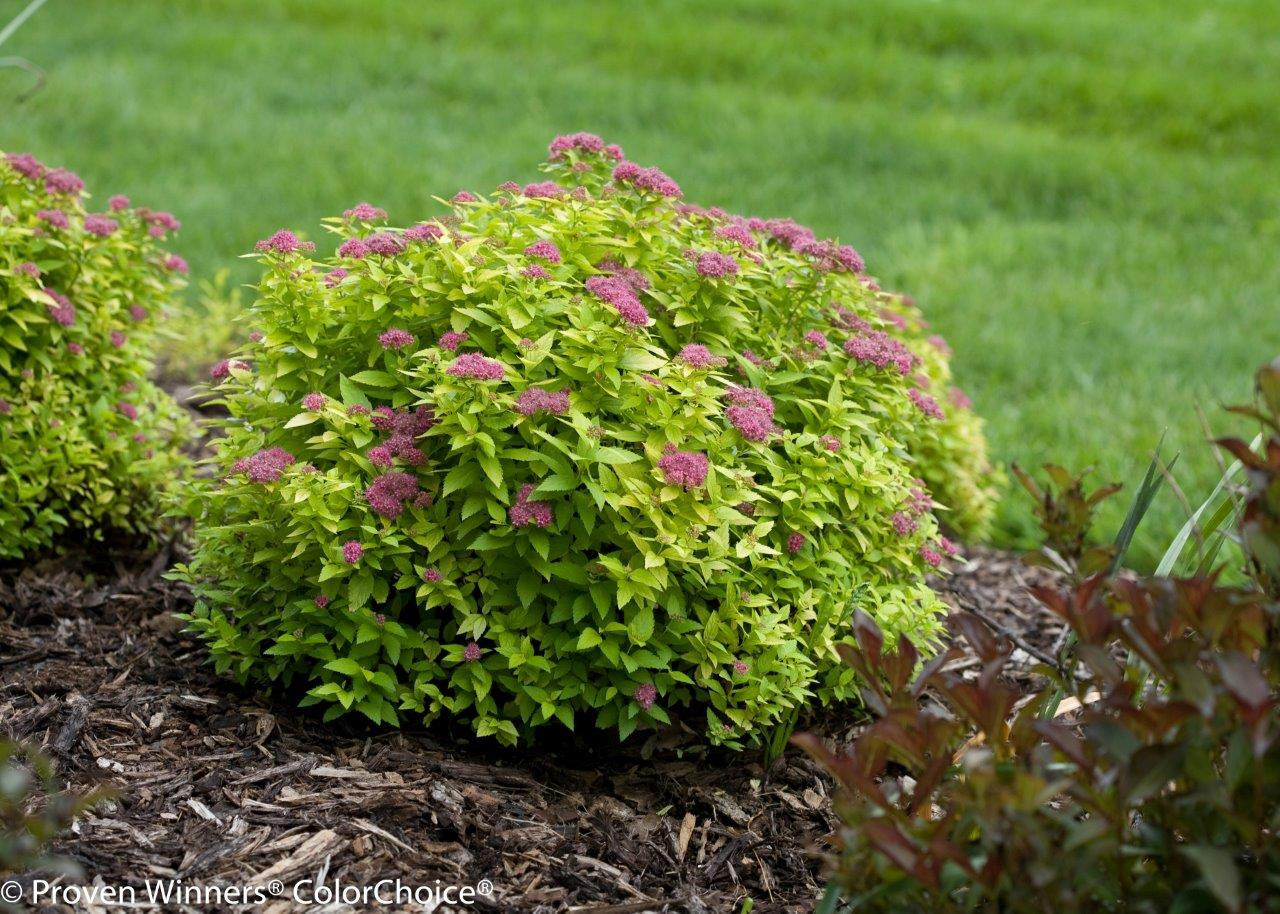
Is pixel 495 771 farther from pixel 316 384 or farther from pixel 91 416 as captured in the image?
pixel 91 416

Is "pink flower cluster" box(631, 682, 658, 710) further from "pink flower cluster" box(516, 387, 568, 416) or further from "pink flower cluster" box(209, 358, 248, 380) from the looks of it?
"pink flower cluster" box(209, 358, 248, 380)

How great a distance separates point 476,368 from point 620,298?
1.17 feet

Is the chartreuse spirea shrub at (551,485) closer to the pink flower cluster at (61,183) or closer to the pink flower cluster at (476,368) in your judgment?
the pink flower cluster at (476,368)

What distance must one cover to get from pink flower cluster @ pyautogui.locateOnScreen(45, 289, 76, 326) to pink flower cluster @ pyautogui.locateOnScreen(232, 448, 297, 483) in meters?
0.97

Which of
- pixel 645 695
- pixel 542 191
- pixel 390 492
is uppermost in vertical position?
pixel 542 191

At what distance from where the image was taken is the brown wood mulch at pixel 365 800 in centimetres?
229

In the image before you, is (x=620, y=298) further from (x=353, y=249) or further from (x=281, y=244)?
(x=281, y=244)

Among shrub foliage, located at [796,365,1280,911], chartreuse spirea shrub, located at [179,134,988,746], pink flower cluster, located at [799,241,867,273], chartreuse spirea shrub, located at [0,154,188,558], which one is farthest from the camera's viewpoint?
chartreuse spirea shrub, located at [0,154,188,558]

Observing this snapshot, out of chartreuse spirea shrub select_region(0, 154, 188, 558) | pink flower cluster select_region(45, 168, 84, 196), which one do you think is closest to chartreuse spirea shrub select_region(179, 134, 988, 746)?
chartreuse spirea shrub select_region(0, 154, 188, 558)

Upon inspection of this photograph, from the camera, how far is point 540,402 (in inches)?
96.3

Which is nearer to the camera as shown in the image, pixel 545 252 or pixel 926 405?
pixel 545 252

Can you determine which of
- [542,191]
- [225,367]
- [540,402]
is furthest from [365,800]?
[542,191]

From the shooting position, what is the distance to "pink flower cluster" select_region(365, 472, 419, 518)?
2.52m

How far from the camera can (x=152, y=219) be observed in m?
3.58
